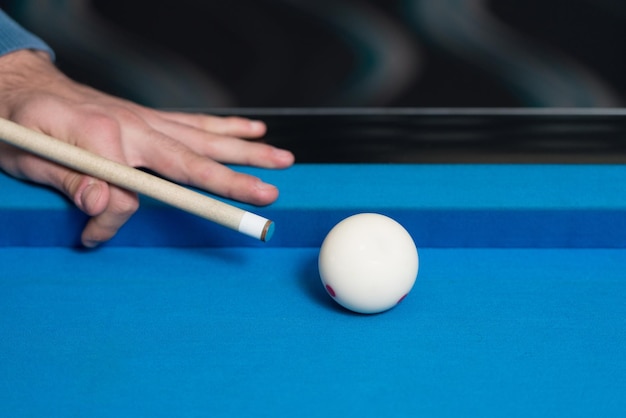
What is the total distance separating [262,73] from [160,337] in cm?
234

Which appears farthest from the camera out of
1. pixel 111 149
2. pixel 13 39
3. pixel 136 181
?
pixel 13 39

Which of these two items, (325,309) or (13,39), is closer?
(325,309)

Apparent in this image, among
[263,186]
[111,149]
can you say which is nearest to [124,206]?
[111,149]

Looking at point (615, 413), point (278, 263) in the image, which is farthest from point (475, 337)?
point (278, 263)

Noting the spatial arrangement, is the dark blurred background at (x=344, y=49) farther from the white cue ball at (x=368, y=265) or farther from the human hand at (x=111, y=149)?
the white cue ball at (x=368, y=265)

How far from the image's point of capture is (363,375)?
103 centimetres

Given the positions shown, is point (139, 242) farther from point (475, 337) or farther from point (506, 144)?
point (506, 144)

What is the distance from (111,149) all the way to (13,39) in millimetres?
576

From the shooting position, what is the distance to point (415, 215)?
1360mm

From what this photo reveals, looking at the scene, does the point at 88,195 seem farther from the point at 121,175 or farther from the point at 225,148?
the point at 225,148

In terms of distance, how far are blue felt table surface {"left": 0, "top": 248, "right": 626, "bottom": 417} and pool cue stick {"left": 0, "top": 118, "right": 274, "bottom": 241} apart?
120mm

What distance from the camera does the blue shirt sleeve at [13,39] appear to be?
1729mm

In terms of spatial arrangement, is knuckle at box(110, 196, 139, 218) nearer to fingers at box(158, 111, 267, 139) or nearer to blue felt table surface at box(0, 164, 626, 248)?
blue felt table surface at box(0, 164, 626, 248)

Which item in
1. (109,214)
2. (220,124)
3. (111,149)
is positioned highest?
(220,124)
